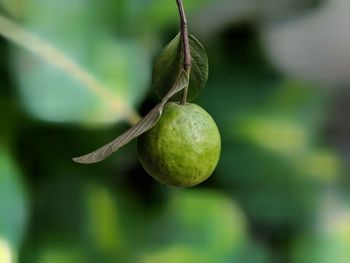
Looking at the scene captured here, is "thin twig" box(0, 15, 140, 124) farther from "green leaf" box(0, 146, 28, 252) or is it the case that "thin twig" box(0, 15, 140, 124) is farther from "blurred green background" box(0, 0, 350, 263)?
"green leaf" box(0, 146, 28, 252)

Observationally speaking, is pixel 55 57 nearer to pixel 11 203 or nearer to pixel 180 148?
pixel 11 203

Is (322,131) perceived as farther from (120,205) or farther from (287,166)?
(120,205)

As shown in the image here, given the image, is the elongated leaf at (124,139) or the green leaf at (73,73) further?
the green leaf at (73,73)

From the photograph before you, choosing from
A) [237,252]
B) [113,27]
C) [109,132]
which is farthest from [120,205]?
[113,27]

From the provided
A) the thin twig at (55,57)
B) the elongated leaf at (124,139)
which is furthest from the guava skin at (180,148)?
the thin twig at (55,57)

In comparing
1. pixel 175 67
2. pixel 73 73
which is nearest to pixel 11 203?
pixel 73 73

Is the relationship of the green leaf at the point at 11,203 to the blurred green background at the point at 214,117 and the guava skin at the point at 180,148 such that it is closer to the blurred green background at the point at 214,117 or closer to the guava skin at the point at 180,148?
the blurred green background at the point at 214,117

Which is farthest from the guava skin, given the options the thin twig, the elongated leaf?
the thin twig
